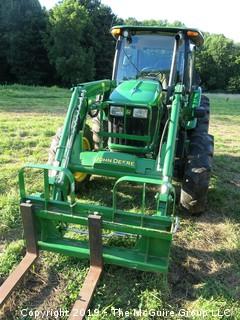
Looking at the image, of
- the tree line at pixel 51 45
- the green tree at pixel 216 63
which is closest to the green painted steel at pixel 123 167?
the tree line at pixel 51 45

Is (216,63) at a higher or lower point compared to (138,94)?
lower

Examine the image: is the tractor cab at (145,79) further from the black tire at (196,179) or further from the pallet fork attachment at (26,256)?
the pallet fork attachment at (26,256)

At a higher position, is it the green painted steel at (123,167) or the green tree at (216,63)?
the green painted steel at (123,167)

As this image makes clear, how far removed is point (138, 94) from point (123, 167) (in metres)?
1.00

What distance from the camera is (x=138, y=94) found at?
189 inches

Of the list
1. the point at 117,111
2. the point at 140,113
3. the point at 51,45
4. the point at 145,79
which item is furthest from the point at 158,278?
the point at 51,45

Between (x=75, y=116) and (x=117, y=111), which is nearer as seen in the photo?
(x=75, y=116)

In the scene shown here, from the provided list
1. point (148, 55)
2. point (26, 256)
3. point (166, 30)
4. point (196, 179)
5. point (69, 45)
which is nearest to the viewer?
point (26, 256)

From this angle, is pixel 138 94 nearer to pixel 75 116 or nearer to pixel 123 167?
pixel 75 116

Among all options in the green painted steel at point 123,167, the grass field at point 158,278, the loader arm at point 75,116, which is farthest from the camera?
the loader arm at point 75,116

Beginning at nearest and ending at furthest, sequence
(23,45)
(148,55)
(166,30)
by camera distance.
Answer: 1. (166,30)
2. (148,55)
3. (23,45)

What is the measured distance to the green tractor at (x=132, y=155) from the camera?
140 inches

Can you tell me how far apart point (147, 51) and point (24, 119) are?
21.0 feet

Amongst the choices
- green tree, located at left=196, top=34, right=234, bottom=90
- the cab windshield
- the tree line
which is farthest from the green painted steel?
green tree, located at left=196, top=34, right=234, bottom=90
